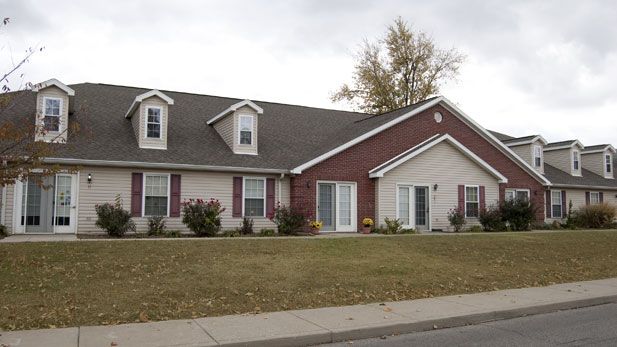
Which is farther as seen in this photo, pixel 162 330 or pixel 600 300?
pixel 600 300

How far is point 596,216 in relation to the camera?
89.8 ft

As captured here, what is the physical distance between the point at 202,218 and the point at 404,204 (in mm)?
8586

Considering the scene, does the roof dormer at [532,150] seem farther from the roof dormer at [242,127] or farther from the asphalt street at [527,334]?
the asphalt street at [527,334]

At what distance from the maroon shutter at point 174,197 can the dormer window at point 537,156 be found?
19483 mm

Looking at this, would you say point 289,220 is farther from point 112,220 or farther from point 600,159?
point 600,159

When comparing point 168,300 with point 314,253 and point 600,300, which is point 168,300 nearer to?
point 314,253

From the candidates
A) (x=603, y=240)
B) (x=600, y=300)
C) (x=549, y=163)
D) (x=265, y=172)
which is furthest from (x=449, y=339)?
→ (x=549, y=163)

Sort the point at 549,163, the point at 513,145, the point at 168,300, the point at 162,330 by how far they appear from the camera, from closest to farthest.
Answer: the point at 162,330 → the point at 168,300 → the point at 513,145 → the point at 549,163

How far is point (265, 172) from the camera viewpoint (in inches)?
803

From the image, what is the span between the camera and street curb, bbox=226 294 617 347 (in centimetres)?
725

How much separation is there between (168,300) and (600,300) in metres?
8.07

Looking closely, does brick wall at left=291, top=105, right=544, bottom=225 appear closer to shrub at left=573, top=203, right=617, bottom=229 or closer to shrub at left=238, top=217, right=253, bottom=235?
shrub at left=238, top=217, right=253, bottom=235

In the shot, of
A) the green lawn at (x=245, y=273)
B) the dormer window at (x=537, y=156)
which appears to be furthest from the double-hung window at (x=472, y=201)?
the dormer window at (x=537, y=156)

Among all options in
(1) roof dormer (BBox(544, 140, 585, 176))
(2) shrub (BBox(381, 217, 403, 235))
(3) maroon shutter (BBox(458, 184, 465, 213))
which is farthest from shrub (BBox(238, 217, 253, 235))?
(1) roof dormer (BBox(544, 140, 585, 176))
